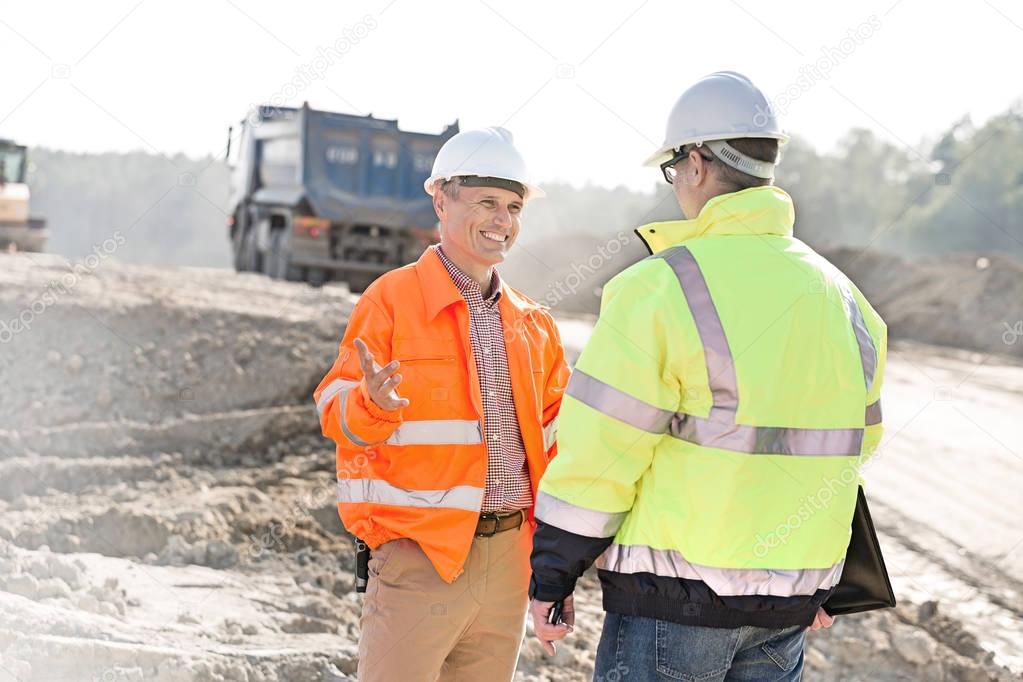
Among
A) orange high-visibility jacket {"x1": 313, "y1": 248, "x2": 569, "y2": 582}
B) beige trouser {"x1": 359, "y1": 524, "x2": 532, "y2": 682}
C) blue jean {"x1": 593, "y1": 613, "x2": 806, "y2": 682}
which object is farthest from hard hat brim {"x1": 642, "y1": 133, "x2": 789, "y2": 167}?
beige trouser {"x1": 359, "y1": 524, "x2": 532, "y2": 682}

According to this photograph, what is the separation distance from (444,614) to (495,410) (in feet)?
1.88

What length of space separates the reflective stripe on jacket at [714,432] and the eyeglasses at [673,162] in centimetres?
18

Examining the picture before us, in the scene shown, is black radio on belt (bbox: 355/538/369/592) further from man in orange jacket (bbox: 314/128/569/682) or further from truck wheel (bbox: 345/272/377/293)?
truck wheel (bbox: 345/272/377/293)

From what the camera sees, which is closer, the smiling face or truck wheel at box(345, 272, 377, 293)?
the smiling face

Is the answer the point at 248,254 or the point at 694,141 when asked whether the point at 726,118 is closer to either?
the point at 694,141

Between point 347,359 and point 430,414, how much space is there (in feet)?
0.90

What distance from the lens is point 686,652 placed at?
2.21 m

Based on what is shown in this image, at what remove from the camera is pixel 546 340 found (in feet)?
10.8

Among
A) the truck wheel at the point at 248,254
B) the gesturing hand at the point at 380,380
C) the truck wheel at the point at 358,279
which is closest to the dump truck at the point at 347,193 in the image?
the truck wheel at the point at 358,279

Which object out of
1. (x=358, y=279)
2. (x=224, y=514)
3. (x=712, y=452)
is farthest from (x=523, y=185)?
(x=358, y=279)

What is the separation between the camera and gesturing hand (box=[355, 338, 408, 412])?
8.80 ft

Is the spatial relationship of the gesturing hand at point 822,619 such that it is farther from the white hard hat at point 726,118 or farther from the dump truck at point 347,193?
the dump truck at point 347,193

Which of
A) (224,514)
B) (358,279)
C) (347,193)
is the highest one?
(347,193)

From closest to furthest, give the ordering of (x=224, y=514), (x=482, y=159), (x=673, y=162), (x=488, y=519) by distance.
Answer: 1. (x=673, y=162)
2. (x=488, y=519)
3. (x=482, y=159)
4. (x=224, y=514)
